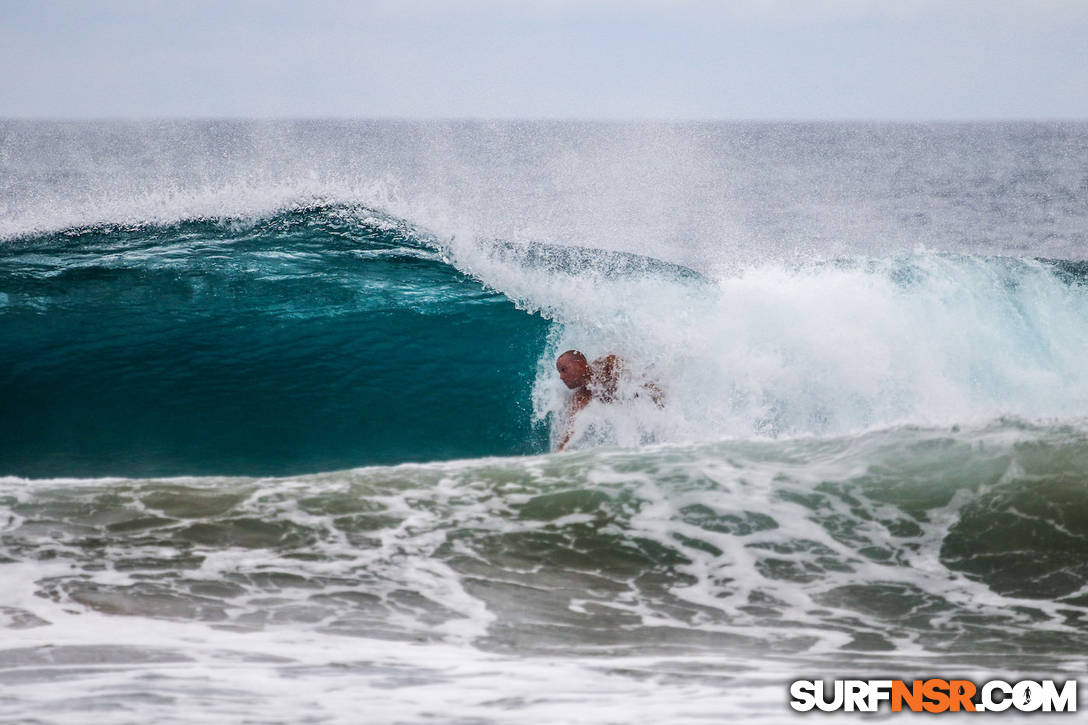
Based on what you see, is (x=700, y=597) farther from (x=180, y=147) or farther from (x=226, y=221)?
(x=180, y=147)

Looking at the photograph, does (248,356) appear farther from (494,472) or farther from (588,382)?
(494,472)

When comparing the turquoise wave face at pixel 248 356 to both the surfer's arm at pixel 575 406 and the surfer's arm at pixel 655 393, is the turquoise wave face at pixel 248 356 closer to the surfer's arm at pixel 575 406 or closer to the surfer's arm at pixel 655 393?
the surfer's arm at pixel 575 406

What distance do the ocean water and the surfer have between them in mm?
101

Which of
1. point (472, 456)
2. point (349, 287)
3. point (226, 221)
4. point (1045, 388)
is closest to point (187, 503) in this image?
point (472, 456)

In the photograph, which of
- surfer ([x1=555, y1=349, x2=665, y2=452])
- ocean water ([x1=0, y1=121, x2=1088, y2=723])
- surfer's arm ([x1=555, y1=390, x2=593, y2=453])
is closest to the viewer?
ocean water ([x1=0, y1=121, x2=1088, y2=723])

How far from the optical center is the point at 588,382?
7.16 metres

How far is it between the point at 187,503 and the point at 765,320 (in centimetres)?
517

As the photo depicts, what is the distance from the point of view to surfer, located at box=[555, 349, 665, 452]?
710cm

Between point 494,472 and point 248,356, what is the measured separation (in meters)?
3.79

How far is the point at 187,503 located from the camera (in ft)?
16.2

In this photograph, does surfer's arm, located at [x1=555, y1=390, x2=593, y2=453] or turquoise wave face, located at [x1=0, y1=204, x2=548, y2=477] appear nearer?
surfer's arm, located at [x1=555, y1=390, x2=593, y2=453]

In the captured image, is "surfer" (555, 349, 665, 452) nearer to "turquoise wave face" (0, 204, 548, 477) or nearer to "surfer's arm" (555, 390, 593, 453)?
"surfer's arm" (555, 390, 593, 453)

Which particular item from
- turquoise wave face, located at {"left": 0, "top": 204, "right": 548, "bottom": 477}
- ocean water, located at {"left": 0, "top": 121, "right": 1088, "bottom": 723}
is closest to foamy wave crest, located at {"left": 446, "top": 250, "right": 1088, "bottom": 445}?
ocean water, located at {"left": 0, "top": 121, "right": 1088, "bottom": 723}

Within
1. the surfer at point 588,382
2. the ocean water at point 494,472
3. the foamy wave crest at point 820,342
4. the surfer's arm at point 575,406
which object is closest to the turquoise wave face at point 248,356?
the ocean water at point 494,472
